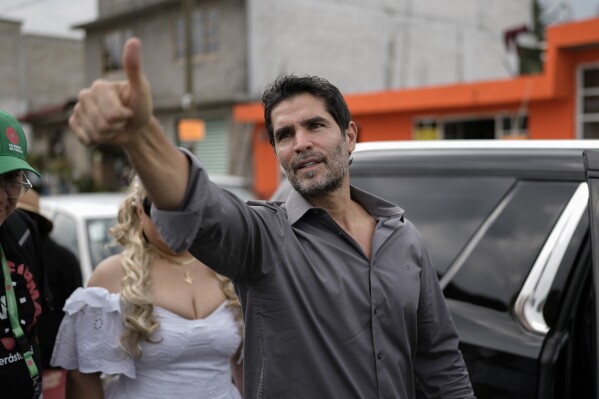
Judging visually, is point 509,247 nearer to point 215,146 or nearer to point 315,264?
point 315,264

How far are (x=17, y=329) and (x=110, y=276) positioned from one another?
522 mm

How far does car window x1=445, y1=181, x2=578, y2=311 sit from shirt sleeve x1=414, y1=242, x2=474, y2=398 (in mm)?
472

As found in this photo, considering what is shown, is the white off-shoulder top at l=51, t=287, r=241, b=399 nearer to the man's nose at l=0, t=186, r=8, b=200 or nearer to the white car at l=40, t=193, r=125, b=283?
the man's nose at l=0, t=186, r=8, b=200

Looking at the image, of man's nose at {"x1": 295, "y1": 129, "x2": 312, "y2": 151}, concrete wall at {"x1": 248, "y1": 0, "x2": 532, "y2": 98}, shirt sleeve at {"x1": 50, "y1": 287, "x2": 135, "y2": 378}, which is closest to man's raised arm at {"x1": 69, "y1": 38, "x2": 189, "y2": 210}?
man's nose at {"x1": 295, "y1": 129, "x2": 312, "y2": 151}

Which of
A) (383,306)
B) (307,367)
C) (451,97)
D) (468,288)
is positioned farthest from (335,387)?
(451,97)

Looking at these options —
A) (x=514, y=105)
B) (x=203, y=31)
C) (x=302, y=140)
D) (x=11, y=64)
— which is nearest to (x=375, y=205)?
(x=302, y=140)

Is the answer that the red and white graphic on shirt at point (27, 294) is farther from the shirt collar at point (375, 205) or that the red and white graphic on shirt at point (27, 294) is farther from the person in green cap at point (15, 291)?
the shirt collar at point (375, 205)

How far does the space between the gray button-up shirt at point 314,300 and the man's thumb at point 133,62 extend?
320 mm

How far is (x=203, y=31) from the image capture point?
776 inches

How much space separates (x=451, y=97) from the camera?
13609 millimetres

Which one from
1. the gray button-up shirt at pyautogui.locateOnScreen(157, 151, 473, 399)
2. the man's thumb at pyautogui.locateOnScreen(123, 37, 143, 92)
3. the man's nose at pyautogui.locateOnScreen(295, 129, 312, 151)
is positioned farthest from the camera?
the man's nose at pyautogui.locateOnScreen(295, 129, 312, 151)

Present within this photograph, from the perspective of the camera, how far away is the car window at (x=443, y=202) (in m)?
2.67

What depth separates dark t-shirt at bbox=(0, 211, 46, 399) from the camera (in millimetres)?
2041

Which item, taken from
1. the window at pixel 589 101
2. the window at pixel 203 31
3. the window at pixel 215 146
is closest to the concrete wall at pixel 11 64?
the window at pixel 203 31
